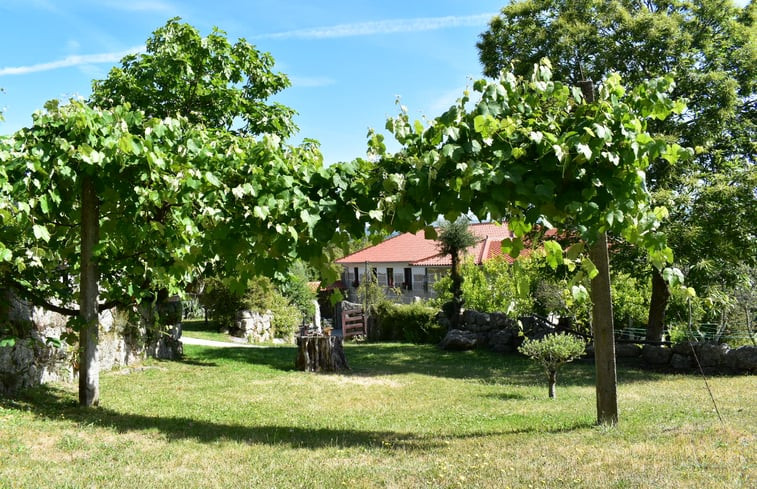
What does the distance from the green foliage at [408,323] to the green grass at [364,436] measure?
1148 centimetres

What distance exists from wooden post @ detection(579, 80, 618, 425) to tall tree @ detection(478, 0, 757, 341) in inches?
335

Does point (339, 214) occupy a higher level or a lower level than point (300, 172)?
lower

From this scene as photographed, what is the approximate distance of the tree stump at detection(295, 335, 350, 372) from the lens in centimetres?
1395

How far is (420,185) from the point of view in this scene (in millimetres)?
4309

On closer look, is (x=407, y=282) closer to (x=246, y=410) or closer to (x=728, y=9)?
(x=728, y=9)

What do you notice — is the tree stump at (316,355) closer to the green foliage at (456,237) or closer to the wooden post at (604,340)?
the wooden post at (604,340)

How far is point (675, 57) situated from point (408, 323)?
14.1 metres

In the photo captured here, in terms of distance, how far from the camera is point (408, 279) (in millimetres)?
38031

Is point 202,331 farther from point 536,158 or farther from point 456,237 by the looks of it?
point 536,158

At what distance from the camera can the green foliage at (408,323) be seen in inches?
916

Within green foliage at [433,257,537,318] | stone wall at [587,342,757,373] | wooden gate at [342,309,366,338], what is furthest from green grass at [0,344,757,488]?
wooden gate at [342,309,366,338]

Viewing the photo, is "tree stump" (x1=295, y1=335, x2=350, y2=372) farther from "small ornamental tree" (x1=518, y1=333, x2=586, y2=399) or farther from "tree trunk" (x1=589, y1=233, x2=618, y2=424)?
"tree trunk" (x1=589, y1=233, x2=618, y2=424)

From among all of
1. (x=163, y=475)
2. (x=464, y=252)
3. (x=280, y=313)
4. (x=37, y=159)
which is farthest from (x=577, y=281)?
(x=280, y=313)

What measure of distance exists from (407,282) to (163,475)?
33.7 m
